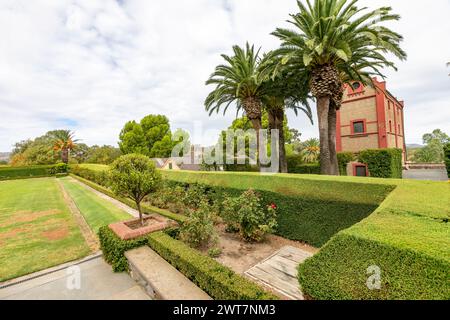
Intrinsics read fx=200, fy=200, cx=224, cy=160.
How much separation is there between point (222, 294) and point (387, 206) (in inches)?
143

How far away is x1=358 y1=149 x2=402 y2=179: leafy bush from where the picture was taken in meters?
14.9

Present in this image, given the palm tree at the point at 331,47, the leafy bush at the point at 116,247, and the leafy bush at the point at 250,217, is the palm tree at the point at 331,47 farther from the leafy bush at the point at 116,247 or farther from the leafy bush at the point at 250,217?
the leafy bush at the point at 116,247

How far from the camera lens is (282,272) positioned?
5.11 meters

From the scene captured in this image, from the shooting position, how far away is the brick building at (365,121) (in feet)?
65.5

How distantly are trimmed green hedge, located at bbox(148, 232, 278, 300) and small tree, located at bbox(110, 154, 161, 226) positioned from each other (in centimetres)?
211

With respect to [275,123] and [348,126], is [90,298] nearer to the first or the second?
[275,123]

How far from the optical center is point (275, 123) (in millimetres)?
16672

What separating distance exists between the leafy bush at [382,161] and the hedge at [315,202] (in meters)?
11.5

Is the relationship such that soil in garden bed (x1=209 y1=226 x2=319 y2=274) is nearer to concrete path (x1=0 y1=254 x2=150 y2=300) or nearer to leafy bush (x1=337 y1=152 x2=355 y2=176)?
concrete path (x1=0 y1=254 x2=150 y2=300)

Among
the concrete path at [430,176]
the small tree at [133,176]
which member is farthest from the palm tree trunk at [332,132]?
the concrete path at [430,176]

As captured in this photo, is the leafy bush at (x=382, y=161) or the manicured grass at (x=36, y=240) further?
the leafy bush at (x=382, y=161)

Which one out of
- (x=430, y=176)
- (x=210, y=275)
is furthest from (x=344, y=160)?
(x=210, y=275)

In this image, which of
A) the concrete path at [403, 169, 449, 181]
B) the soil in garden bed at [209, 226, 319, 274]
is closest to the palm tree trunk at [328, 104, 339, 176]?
the soil in garden bed at [209, 226, 319, 274]

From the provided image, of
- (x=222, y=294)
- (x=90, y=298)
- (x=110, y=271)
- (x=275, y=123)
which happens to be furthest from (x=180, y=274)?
(x=275, y=123)
